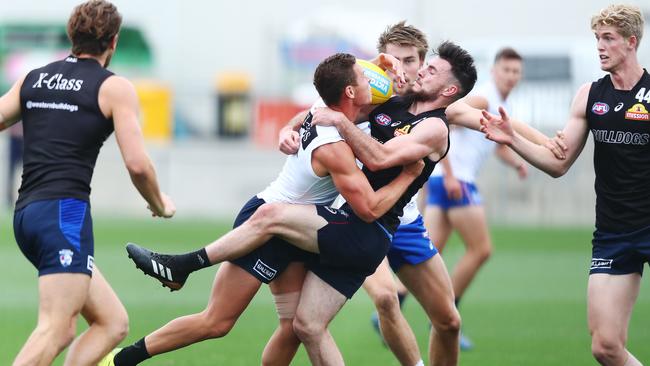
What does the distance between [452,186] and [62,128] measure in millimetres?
5019

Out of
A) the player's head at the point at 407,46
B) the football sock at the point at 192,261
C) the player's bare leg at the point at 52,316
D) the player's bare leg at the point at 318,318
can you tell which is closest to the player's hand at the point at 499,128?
the player's head at the point at 407,46

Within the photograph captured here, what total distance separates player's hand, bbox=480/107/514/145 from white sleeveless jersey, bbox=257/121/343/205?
1.07 m

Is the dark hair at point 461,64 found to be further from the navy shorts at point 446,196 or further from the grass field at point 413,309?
the navy shorts at point 446,196

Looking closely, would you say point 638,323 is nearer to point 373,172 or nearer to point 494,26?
point 373,172

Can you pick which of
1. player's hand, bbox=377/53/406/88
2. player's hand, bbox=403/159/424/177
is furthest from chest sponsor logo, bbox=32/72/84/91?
player's hand, bbox=377/53/406/88

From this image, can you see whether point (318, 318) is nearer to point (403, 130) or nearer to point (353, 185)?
point (353, 185)

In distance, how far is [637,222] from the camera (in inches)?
294

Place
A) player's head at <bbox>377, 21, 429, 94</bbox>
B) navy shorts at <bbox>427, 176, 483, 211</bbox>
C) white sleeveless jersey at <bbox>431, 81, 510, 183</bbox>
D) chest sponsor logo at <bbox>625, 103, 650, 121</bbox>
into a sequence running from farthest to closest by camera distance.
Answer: white sleeveless jersey at <bbox>431, 81, 510, 183</bbox> → navy shorts at <bbox>427, 176, 483, 211</bbox> → player's head at <bbox>377, 21, 429, 94</bbox> → chest sponsor logo at <bbox>625, 103, 650, 121</bbox>

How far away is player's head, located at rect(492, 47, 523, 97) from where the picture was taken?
1141cm

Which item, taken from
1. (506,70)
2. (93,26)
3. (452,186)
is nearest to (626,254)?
(93,26)

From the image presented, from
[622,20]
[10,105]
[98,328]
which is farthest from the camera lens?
[622,20]

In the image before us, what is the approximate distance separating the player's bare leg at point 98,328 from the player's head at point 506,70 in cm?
552

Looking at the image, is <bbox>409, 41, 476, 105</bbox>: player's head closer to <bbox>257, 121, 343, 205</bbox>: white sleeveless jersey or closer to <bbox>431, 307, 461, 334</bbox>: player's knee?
<bbox>257, 121, 343, 205</bbox>: white sleeveless jersey

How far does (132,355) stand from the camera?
300 inches
